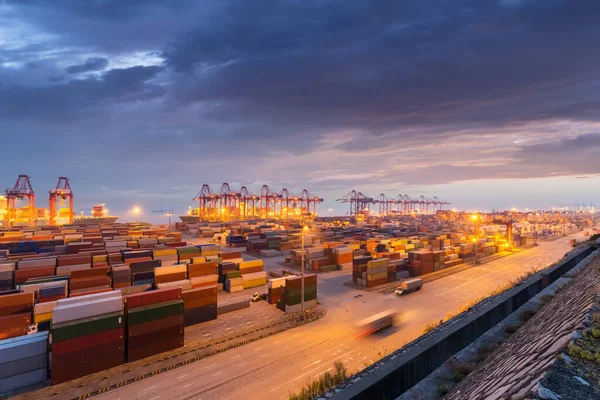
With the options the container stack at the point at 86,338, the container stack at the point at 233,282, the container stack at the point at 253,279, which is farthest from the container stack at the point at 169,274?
the container stack at the point at 86,338

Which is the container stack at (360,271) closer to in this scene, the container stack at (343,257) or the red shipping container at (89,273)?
the container stack at (343,257)

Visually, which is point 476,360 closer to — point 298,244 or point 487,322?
point 487,322

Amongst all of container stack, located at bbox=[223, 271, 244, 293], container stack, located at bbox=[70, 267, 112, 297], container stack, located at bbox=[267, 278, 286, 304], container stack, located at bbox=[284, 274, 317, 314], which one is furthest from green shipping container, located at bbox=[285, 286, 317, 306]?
container stack, located at bbox=[70, 267, 112, 297]

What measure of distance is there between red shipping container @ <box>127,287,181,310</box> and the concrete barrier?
22.1m

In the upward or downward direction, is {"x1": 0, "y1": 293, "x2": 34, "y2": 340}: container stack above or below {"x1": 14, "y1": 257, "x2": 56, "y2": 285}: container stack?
below

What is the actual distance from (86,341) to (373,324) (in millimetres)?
23403

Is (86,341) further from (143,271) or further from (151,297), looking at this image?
(143,271)

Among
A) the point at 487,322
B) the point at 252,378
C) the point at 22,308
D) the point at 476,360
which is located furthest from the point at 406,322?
the point at 22,308

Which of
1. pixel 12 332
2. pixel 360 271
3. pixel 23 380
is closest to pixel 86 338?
pixel 23 380

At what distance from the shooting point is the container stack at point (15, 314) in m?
24.6

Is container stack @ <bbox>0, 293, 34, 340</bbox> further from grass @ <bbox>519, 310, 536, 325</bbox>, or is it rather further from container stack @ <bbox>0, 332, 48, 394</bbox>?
grass @ <bbox>519, 310, 536, 325</bbox>

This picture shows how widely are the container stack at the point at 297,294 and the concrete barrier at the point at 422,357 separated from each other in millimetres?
21863

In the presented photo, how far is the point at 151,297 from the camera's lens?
24.7 metres

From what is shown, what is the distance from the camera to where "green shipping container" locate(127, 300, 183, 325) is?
22.9 m
